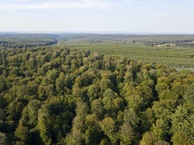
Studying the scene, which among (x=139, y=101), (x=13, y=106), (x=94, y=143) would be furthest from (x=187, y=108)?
(x=13, y=106)

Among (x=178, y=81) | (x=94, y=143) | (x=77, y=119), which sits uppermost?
(x=178, y=81)

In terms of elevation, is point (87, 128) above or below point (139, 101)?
below

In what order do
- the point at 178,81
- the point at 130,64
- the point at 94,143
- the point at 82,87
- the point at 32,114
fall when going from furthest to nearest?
the point at 130,64 < the point at 82,87 < the point at 178,81 < the point at 32,114 < the point at 94,143

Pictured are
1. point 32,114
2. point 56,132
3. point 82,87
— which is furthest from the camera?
point 82,87

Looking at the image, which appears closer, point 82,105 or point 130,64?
point 82,105

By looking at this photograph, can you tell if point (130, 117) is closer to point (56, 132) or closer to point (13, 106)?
Result: point (56, 132)
